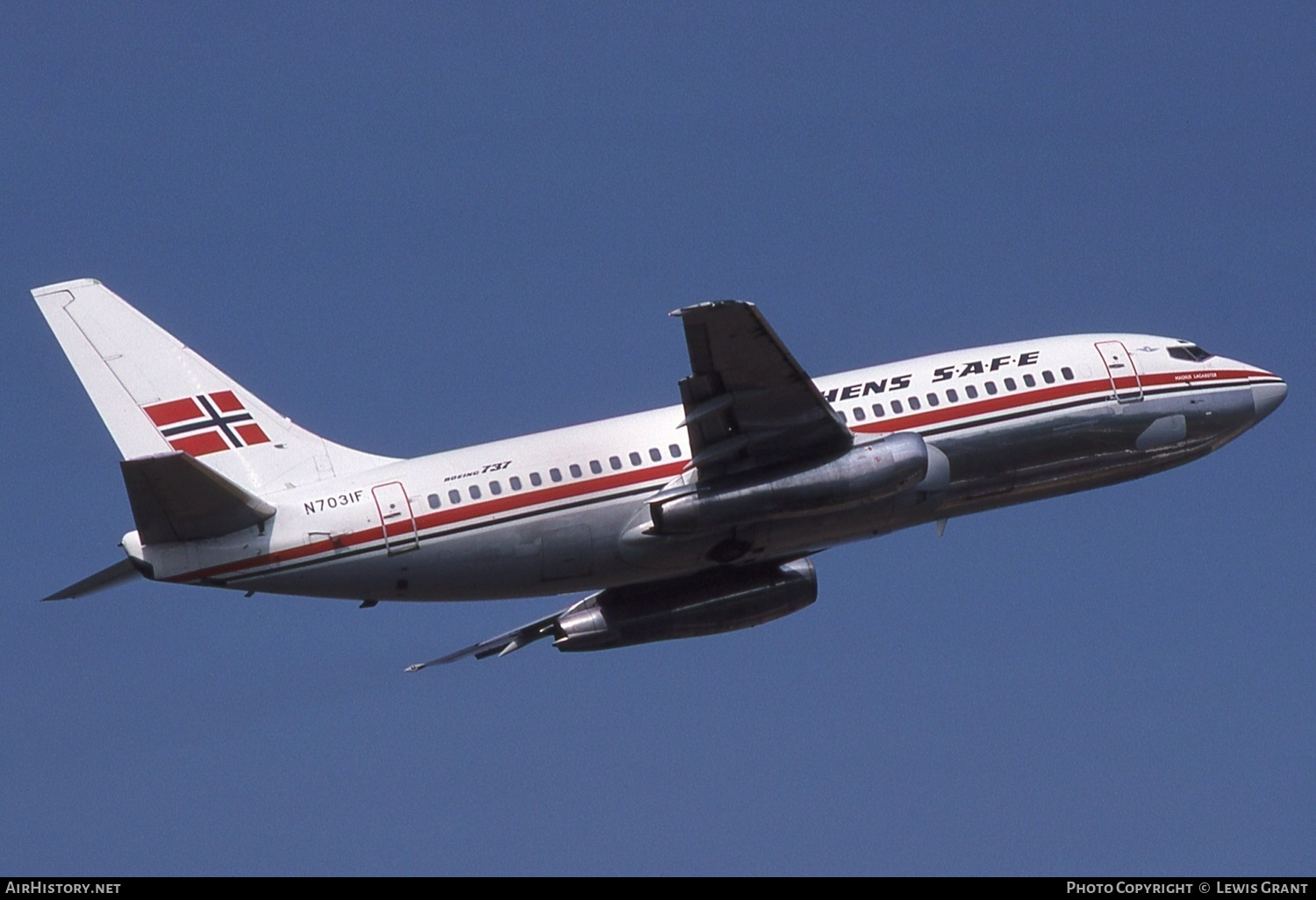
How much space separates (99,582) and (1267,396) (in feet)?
97.9

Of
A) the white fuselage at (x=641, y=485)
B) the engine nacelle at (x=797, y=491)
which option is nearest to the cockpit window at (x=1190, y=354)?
the white fuselage at (x=641, y=485)

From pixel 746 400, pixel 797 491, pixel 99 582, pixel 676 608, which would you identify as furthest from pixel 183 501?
pixel 797 491

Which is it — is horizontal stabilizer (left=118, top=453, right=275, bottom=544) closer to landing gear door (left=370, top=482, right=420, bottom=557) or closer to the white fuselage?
the white fuselage

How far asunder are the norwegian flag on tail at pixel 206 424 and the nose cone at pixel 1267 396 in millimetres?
25392

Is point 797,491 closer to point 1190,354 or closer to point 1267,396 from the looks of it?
point 1190,354

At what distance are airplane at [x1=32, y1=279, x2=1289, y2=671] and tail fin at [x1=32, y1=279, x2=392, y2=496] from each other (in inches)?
2.0

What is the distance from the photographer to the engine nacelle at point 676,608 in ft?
155

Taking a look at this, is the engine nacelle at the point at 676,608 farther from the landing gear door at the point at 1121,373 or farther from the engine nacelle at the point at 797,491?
the landing gear door at the point at 1121,373

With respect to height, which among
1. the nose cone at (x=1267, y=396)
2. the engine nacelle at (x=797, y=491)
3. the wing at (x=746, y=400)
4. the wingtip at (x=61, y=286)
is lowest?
the engine nacelle at (x=797, y=491)

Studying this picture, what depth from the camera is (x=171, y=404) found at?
147 feet

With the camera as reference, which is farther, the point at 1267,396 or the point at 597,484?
the point at 1267,396

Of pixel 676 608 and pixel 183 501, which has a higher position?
pixel 183 501

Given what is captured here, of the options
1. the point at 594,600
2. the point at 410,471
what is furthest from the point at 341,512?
the point at 594,600

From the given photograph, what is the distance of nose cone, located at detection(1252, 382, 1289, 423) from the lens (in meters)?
49.5
